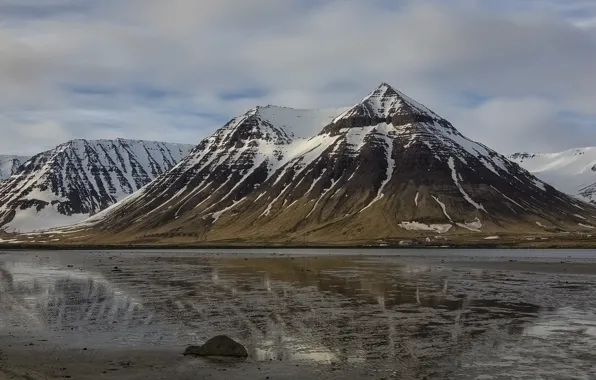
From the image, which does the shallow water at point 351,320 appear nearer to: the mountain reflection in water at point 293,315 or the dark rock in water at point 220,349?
the mountain reflection in water at point 293,315

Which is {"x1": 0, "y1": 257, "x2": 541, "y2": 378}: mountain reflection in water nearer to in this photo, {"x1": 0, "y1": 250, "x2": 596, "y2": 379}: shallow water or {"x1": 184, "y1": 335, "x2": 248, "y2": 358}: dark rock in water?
{"x1": 0, "y1": 250, "x2": 596, "y2": 379}: shallow water

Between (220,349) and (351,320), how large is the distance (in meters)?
12.2

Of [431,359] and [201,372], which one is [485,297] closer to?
[431,359]

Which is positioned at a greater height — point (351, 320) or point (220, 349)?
point (220, 349)

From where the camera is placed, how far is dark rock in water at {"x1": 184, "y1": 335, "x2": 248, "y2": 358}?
27.0 metres

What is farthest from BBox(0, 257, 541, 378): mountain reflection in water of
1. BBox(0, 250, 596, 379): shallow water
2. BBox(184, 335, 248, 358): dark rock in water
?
BBox(184, 335, 248, 358): dark rock in water

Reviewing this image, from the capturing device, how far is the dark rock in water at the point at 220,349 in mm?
27020

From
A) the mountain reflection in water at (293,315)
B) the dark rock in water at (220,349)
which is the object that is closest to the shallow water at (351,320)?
the mountain reflection in water at (293,315)

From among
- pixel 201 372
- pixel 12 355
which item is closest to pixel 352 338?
pixel 201 372

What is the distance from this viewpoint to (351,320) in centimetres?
3741

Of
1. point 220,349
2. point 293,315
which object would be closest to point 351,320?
point 293,315

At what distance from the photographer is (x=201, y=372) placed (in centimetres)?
2420

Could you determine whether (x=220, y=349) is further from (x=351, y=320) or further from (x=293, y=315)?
(x=293, y=315)

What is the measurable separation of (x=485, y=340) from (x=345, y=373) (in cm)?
989
